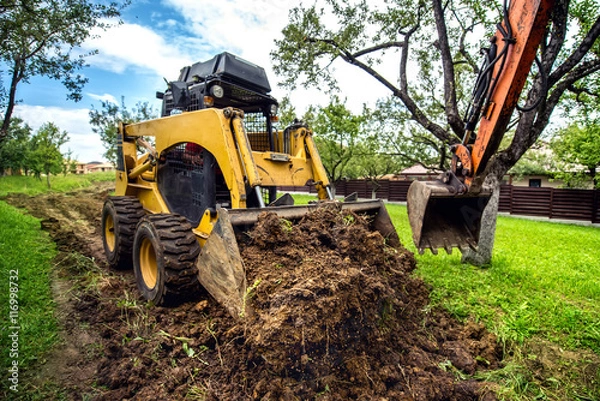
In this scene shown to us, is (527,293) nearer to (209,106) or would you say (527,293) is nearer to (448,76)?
(448,76)

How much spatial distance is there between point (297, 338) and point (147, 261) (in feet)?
8.35

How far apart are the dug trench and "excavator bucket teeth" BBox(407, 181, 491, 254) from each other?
1.21ft

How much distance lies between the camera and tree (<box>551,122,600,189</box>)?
1379 cm

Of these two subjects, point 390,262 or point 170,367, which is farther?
point 390,262

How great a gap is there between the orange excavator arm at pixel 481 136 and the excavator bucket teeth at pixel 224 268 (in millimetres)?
1788

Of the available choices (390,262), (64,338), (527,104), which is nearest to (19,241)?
(64,338)

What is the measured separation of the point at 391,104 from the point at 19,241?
413 inches

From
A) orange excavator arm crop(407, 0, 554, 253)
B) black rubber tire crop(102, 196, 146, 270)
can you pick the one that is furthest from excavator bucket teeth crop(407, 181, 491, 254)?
black rubber tire crop(102, 196, 146, 270)

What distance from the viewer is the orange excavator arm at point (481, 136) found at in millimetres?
2820

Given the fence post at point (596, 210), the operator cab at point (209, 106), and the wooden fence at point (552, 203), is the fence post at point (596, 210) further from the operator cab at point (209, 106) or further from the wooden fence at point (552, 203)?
the operator cab at point (209, 106)

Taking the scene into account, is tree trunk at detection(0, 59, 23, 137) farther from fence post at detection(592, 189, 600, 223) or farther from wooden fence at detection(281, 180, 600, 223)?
fence post at detection(592, 189, 600, 223)

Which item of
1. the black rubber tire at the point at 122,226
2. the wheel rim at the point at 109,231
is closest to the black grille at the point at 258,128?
the black rubber tire at the point at 122,226

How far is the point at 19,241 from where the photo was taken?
6.80 meters

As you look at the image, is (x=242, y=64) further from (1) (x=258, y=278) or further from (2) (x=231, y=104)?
(1) (x=258, y=278)
